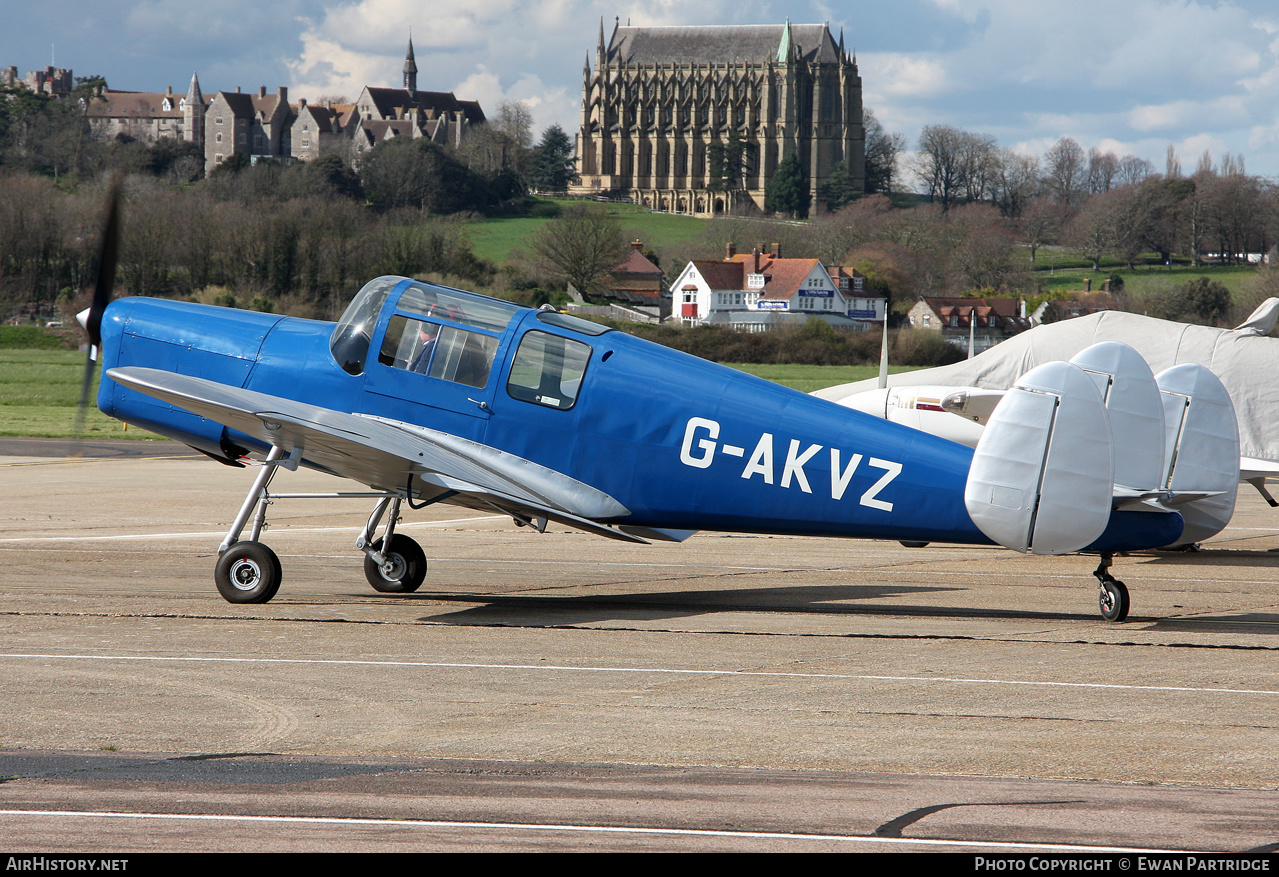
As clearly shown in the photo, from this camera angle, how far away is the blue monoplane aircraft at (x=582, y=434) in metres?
8.76

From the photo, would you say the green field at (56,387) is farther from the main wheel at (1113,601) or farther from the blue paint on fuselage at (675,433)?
the main wheel at (1113,601)

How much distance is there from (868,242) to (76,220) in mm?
87588

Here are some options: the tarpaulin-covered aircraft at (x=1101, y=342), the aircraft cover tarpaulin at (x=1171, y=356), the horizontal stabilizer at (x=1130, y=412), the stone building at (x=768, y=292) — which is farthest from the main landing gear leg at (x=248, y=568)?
the stone building at (x=768, y=292)

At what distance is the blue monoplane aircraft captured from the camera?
28.7ft

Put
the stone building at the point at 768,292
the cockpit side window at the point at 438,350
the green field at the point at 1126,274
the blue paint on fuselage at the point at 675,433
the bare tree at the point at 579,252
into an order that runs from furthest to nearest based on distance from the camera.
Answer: the green field at the point at 1126,274, the stone building at the point at 768,292, the bare tree at the point at 579,252, the cockpit side window at the point at 438,350, the blue paint on fuselage at the point at 675,433

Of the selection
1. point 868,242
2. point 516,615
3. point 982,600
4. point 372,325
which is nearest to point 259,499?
point 372,325

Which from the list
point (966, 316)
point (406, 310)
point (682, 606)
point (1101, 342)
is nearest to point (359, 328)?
point (406, 310)

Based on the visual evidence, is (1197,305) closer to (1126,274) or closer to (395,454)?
(1126,274)

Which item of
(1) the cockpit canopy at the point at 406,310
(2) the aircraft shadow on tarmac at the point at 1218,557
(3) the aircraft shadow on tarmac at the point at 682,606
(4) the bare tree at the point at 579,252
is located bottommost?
(2) the aircraft shadow on tarmac at the point at 1218,557

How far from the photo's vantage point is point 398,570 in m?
11.2

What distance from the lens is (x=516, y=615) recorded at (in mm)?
10109

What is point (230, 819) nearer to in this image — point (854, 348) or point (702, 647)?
point (702, 647)

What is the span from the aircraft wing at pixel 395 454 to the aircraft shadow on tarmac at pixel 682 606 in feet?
2.49

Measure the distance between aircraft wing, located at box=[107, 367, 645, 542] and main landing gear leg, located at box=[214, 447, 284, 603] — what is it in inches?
22.2
